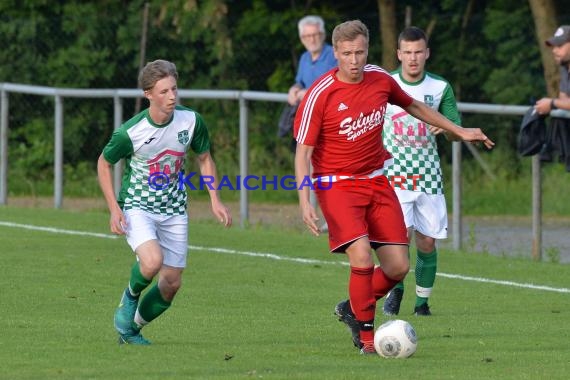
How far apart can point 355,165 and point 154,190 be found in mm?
1180

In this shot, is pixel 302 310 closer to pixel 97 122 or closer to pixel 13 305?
pixel 13 305

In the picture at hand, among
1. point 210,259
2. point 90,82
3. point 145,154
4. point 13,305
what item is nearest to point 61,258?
point 210,259

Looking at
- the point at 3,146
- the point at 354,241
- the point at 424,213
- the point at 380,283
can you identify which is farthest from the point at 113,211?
the point at 3,146

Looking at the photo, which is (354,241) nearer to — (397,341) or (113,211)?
(397,341)

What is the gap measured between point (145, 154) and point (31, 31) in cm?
1421

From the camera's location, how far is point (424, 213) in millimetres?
11680

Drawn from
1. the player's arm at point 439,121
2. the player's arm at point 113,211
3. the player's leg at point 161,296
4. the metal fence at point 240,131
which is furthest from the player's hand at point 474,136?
the metal fence at point 240,131

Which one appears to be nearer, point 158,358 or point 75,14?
point 158,358

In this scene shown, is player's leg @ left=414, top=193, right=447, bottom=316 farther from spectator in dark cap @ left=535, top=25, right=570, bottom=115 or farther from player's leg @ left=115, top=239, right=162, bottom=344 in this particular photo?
player's leg @ left=115, top=239, right=162, bottom=344

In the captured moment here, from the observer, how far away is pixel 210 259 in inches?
575

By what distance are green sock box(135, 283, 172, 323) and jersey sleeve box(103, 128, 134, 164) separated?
800 mm

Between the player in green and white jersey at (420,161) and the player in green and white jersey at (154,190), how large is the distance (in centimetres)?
231

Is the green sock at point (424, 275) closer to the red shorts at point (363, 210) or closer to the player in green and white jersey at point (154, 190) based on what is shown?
the red shorts at point (363, 210)

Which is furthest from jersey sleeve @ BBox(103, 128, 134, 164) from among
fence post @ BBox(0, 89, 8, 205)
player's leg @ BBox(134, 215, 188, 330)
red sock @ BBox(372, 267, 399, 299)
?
fence post @ BBox(0, 89, 8, 205)
